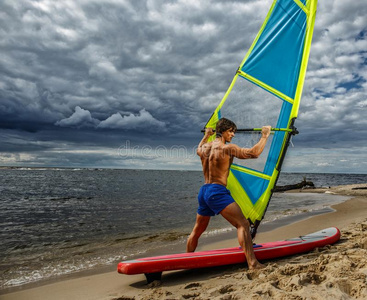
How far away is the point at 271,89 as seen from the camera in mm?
4152

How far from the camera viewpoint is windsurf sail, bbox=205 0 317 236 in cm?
402

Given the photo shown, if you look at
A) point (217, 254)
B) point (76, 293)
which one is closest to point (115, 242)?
point (76, 293)

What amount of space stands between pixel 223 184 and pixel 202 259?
97cm

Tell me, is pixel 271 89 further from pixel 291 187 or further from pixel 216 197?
pixel 291 187

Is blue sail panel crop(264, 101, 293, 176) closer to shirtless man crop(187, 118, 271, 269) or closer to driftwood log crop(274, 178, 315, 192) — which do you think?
shirtless man crop(187, 118, 271, 269)

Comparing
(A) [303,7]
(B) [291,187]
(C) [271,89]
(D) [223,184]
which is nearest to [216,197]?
(D) [223,184]

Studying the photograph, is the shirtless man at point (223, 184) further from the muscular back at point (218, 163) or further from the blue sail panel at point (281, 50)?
the blue sail panel at point (281, 50)

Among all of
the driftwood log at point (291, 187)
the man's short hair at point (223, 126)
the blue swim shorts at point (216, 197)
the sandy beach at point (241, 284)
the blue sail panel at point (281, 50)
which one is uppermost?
the blue sail panel at point (281, 50)

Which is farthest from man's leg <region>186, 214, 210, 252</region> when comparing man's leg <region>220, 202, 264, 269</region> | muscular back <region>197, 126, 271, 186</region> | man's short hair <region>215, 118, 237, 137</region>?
man's short hair <region>215, 118, 237, 137</region>

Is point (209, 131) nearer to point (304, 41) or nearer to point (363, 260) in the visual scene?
point (304, 41)

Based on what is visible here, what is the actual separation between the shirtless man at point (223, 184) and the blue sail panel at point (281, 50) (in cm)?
105

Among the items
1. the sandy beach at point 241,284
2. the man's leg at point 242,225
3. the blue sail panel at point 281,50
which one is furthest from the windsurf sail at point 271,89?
the sandy beach at point 241,284

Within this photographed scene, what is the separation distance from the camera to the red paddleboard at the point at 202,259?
130 inches

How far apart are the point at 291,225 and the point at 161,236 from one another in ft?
12.4
